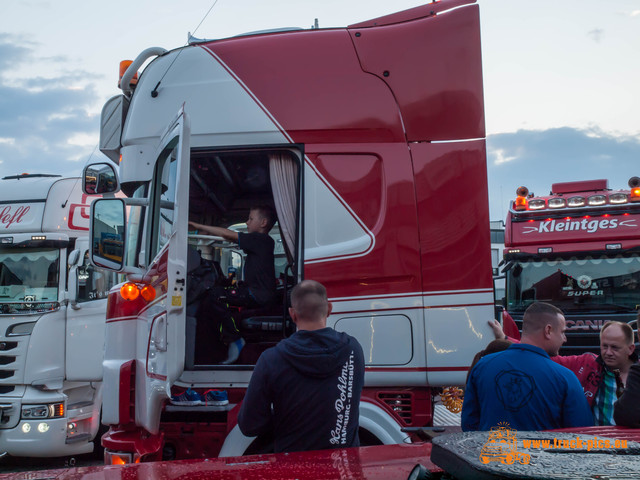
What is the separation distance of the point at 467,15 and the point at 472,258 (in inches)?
57.5

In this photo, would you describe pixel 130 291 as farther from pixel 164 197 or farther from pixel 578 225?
pixel 578 225

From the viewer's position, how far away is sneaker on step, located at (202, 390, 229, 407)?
3801 millimetres

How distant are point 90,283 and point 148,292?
428cm

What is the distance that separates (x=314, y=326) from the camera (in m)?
2.83

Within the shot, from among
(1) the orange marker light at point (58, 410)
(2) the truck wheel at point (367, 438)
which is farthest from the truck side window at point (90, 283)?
(2) the truck wheel at point (367, 438)

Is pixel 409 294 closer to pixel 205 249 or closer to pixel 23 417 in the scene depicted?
pixel 205 249

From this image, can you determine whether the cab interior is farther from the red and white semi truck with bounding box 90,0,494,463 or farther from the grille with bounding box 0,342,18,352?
the grille with bounding box 0,342,18,352

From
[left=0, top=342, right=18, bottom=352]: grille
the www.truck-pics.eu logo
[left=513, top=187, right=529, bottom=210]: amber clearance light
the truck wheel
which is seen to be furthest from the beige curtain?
[left=513, top=187, right=529, bottom=210]: amber clearance light

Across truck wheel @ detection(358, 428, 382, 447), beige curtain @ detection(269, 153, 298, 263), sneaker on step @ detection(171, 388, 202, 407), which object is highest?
beige curtain @ detection(269, 153, 298, 263)

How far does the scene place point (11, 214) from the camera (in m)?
7.83

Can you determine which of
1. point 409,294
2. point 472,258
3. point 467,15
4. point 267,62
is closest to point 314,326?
point 409,294

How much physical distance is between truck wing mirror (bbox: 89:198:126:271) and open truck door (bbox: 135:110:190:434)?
0.22 meters

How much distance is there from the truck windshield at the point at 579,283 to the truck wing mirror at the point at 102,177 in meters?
7.98

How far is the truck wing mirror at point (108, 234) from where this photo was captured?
3.46 metres
